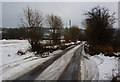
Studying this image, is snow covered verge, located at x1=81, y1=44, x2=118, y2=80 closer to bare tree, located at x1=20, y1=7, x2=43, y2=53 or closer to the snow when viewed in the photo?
the snow

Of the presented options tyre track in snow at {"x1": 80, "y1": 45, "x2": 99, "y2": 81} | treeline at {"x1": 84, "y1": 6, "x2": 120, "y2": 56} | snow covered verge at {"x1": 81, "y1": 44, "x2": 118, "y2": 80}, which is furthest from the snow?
treeline at {"x1": 84, "y1": 6, "x2": 120, "y2": 56}

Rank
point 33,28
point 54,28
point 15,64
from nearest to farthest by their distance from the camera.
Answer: point 15,64 → point 33,28 → point 54,28

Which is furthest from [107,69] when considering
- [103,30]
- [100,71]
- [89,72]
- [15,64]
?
[103,30]

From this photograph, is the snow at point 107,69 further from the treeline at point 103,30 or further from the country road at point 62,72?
the treeline at point 103,30

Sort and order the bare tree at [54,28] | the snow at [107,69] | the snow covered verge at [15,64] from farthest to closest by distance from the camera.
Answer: the bare tree at [54,28], the snow covered verge at [15,64], the snow at [107,69]

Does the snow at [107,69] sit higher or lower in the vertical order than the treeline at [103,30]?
lower

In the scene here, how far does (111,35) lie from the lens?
21938mm

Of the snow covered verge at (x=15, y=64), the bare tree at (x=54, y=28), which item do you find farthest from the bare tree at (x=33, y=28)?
the bare tree at (x=54, y=28)

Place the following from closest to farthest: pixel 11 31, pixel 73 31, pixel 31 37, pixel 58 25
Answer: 1. pixel 31 37
2. pixel 58 25
3. pixel 73 31
4. pixel 11 31

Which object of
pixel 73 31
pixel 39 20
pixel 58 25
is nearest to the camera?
pixel 39 20

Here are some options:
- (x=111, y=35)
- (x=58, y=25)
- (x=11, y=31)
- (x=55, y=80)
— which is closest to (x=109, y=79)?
(x=55, y=80)

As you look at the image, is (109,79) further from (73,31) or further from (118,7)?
(73,31)

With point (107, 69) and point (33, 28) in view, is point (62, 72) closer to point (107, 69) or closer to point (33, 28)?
point (107, 69)

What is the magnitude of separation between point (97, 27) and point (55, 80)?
55.0ft
